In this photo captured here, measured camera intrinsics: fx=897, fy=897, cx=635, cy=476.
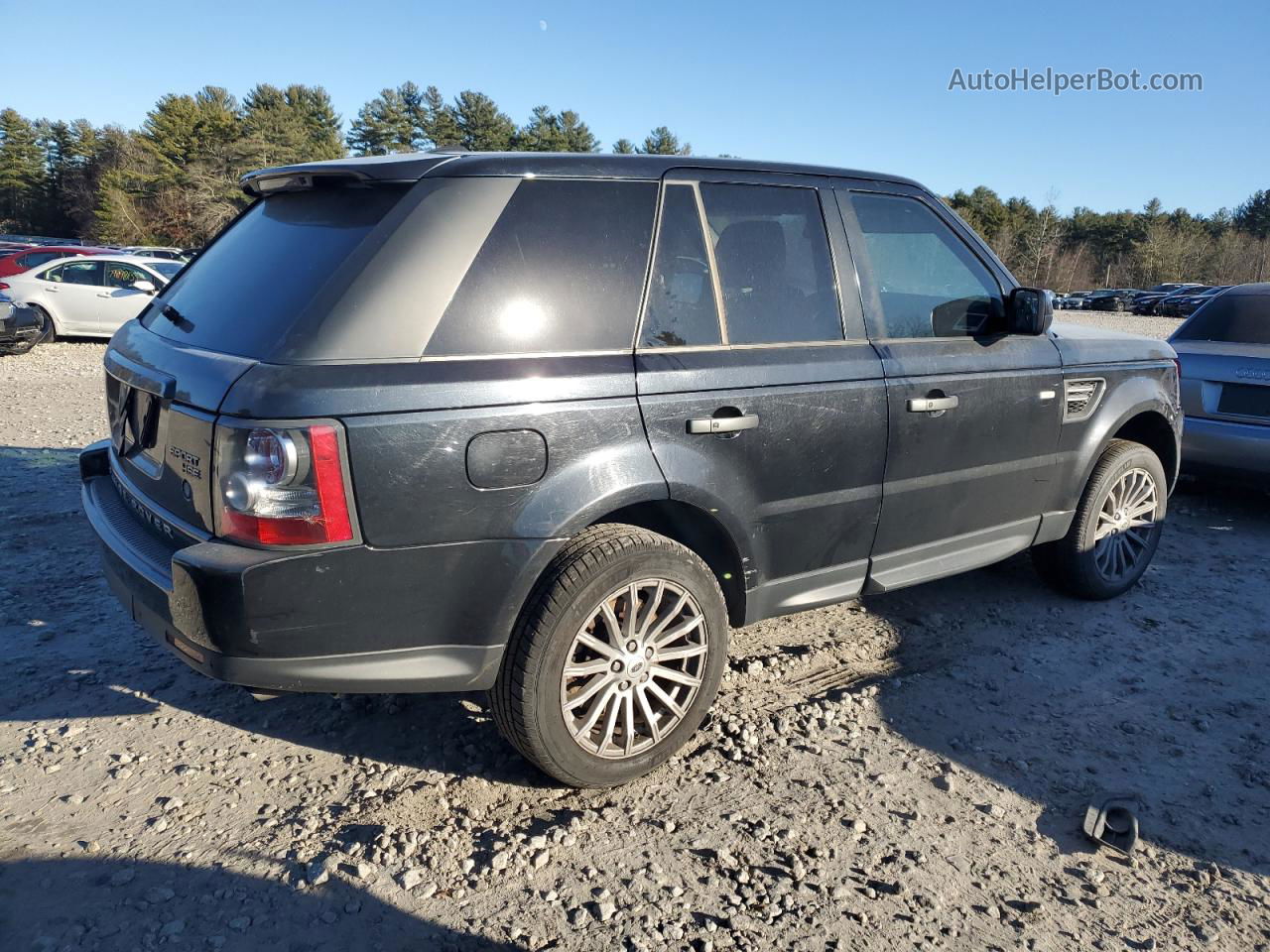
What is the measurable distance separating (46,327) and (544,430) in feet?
48.9

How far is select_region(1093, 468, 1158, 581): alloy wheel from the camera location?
469cm

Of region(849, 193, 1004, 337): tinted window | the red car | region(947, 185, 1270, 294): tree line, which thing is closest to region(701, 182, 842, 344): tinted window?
region(849, 193, 1004, 337): tinted window

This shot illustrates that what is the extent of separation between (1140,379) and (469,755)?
12.6ft

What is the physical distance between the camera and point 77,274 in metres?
14.5

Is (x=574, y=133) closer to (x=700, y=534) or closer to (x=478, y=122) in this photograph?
(x=478, y=122)

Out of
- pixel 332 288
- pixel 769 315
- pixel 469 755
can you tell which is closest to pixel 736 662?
pixel 469 755

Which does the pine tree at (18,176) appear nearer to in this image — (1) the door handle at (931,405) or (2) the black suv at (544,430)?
(2) the black suv at (544,430)

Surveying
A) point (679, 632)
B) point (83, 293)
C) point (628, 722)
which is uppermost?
point (83, 293)

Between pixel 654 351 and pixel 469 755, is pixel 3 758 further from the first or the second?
pixel 654 351

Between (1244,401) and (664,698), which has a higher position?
(1244,401)

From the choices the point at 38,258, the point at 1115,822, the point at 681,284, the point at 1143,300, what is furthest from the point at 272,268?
the point at 1143,300

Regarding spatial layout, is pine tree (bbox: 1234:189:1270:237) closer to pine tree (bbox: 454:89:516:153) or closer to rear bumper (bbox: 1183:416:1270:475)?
pine tree (bbox: 454:89:516:153)

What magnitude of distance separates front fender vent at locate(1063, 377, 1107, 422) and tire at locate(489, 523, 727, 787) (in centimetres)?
218

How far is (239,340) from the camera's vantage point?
2.62m
